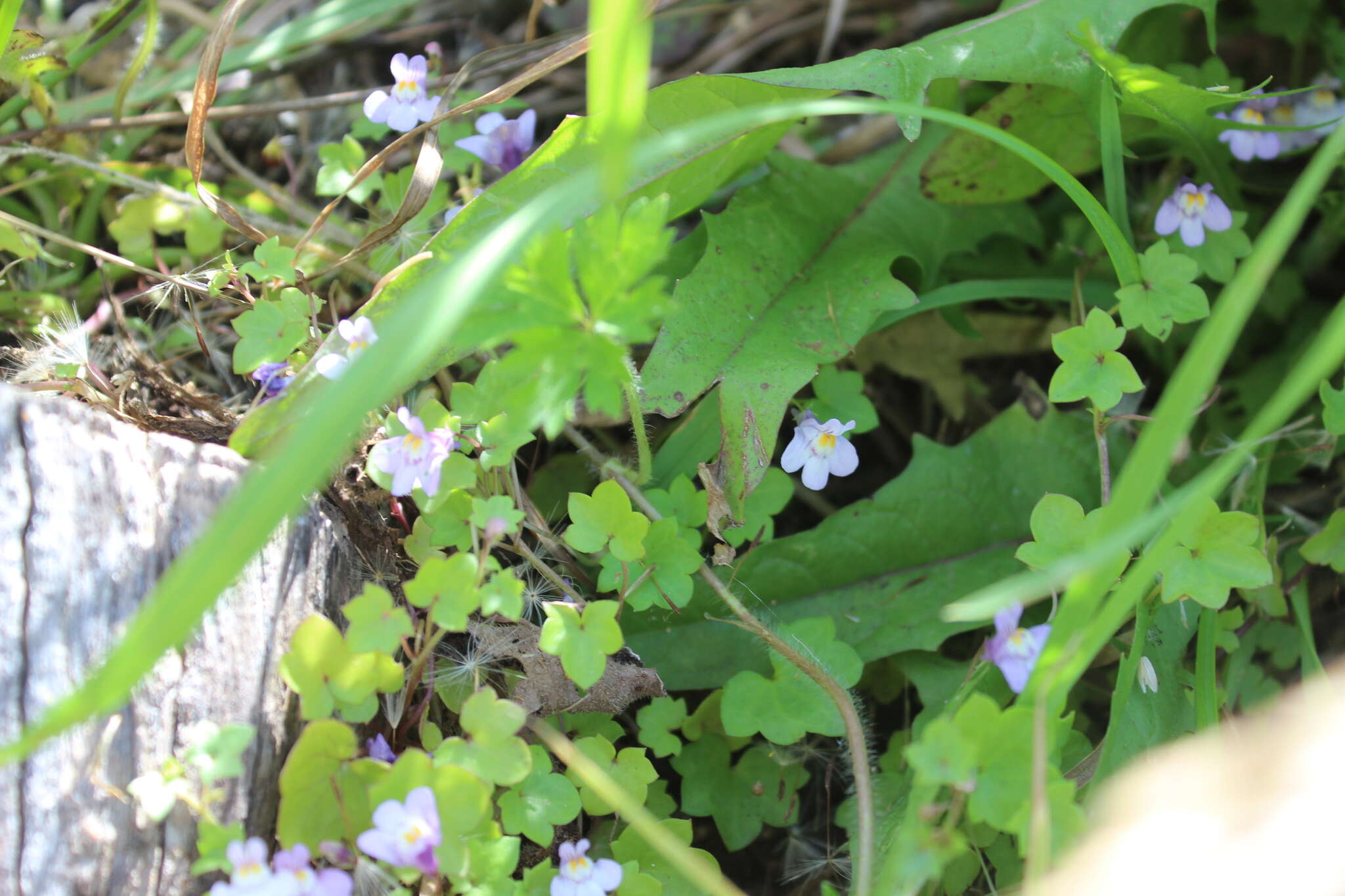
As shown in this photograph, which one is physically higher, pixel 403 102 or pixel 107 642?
pixel 403 102

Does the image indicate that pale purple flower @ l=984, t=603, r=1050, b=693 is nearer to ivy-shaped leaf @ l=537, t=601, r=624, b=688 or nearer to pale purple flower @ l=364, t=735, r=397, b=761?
ivy-shaped leaf @ l=537, t=601, r=624, b=688

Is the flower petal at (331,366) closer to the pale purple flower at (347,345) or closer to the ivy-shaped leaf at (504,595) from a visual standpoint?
the pale purple flower at (347,345)

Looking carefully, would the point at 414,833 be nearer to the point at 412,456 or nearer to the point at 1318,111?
the point at 412,456

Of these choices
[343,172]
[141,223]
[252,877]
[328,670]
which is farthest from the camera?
[141,223]

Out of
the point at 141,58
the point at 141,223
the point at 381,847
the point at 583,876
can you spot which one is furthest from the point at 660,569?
the point at 141,58

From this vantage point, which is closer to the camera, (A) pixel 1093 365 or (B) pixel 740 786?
(A) pixel 1093 365

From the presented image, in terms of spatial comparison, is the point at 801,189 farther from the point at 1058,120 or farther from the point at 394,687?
the point at 394,687
